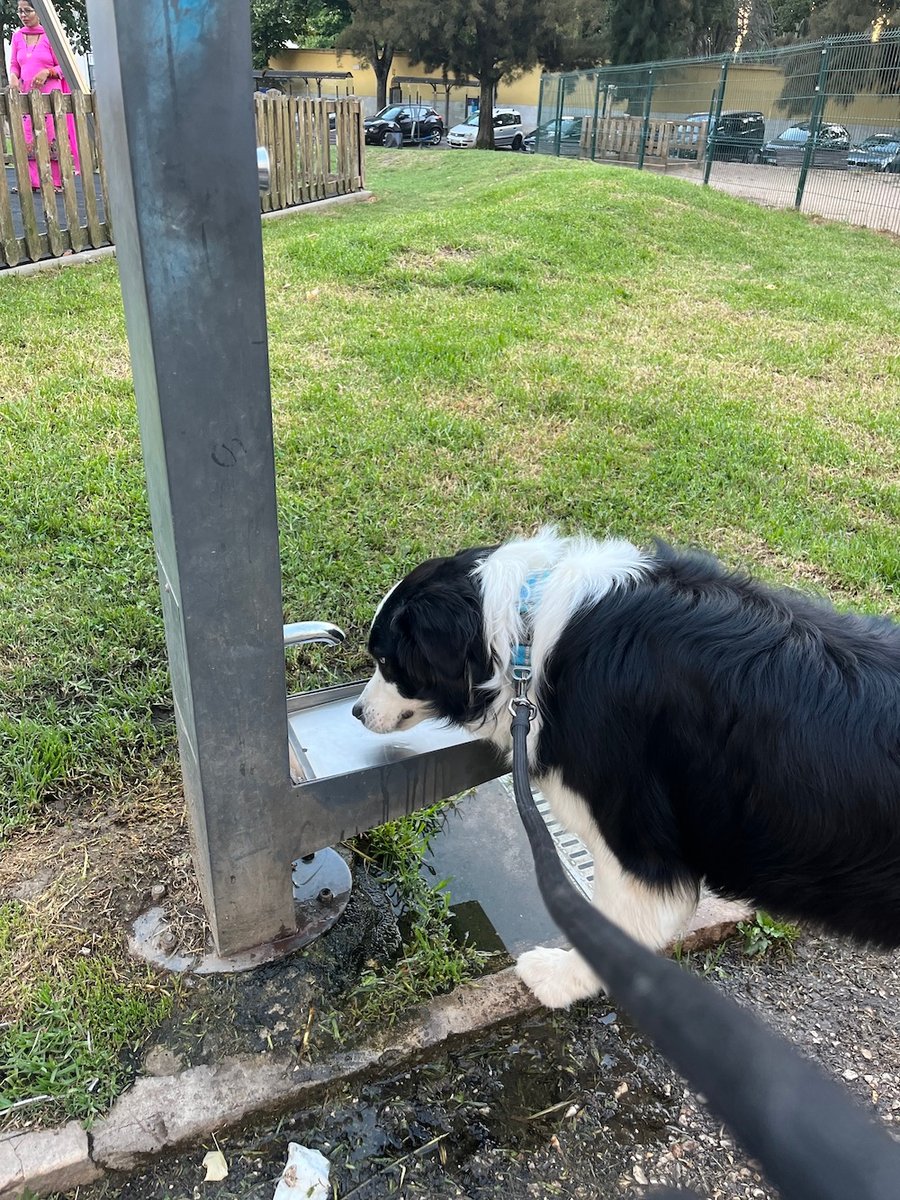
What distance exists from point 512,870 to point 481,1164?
33.7 inches

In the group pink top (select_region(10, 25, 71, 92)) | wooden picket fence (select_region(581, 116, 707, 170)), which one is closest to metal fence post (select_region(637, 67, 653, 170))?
wooden picket fence (select_region(581, 116, 707, 170))

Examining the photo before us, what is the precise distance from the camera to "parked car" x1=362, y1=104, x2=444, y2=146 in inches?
1249

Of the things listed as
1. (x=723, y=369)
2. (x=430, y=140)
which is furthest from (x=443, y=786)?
(x=430, y=140)

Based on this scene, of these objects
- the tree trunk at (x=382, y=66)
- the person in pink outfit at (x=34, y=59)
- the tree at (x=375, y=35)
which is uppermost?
the tree at (x=375, y=35)

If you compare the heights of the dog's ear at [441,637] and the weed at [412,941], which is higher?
the dog's ear at [441,637]

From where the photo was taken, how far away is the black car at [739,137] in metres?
16.1

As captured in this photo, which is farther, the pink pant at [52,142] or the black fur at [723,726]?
the pink pant at [52,142]

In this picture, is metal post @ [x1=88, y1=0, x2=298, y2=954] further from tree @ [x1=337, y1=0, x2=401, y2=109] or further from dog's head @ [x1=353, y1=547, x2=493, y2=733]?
tree @ [x1=337, y1=0, x2=401, y2=109]

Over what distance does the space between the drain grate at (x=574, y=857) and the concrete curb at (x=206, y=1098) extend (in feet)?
1.31

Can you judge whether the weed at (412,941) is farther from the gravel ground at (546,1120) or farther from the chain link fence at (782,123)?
the chain link fence at (782,123)

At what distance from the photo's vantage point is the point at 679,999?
656 millimetres

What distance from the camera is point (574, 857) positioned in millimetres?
2609

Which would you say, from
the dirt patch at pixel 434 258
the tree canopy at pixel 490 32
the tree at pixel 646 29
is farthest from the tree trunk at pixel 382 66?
the dirt patch at pixel 434 258

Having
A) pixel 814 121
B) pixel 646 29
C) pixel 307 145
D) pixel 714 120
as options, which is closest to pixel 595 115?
pixel 714 120
